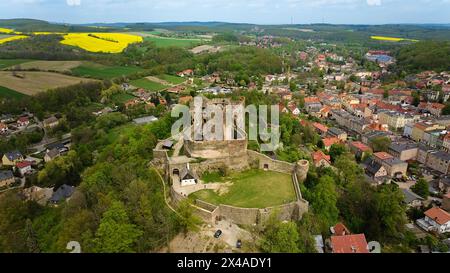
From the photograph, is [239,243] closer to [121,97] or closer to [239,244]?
[239,244]

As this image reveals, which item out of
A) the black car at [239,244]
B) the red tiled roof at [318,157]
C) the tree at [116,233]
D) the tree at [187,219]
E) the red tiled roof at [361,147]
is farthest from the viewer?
the red tiled roof at [361,147]

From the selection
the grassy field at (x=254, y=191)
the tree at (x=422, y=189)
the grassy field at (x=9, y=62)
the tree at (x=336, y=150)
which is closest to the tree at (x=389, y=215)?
the grassy field at (x=254, y=191)

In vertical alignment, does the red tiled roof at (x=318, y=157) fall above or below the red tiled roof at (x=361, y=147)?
above

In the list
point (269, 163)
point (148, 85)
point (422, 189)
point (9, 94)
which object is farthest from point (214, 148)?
point (148, 85)

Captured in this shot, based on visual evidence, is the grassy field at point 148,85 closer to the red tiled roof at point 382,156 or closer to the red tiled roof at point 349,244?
the red tiled roof at point 382,156

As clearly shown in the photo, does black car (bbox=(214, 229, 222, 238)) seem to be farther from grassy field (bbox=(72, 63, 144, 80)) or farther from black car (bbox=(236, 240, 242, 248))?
grassy field (bbox=(72, 63, 144, 80))

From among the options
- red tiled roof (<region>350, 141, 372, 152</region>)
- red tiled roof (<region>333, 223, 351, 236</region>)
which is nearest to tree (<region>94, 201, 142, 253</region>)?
red tiled roof (<region>333, 223, 351, 236</region>)
